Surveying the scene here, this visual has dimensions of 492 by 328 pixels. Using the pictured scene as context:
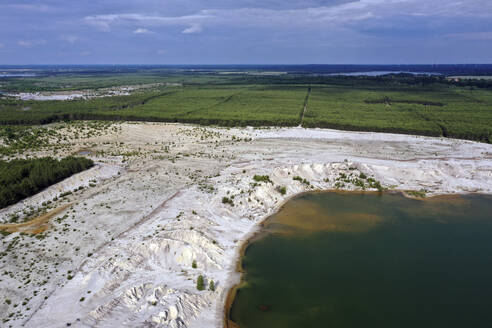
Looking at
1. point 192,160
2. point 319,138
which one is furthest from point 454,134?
point 192,160

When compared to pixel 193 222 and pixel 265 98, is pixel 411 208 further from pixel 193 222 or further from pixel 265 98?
pixel 265 98

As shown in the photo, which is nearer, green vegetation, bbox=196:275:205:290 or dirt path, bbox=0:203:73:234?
green vegetation, bbox=196:275:205:290

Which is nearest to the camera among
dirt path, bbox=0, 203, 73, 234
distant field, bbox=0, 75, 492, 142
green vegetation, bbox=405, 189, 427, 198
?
dirt path, bbox=0, 203, 73, 234

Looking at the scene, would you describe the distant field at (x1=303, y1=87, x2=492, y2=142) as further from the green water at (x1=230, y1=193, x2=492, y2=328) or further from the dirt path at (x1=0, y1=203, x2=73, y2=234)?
the dirt path at (x1=0, y1=203, x2=73, y2=234)

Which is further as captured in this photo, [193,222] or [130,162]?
[130,162]

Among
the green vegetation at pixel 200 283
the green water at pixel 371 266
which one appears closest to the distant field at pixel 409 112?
the green water at pixel 371 266

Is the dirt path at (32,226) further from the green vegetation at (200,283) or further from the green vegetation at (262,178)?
the green vegetation at (262,178)

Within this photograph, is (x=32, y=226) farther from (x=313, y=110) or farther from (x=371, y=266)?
(x=313, y=110)

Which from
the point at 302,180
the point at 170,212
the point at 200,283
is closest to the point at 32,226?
the point at 170,212

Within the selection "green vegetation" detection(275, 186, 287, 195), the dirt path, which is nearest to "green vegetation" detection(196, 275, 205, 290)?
the dirt path
